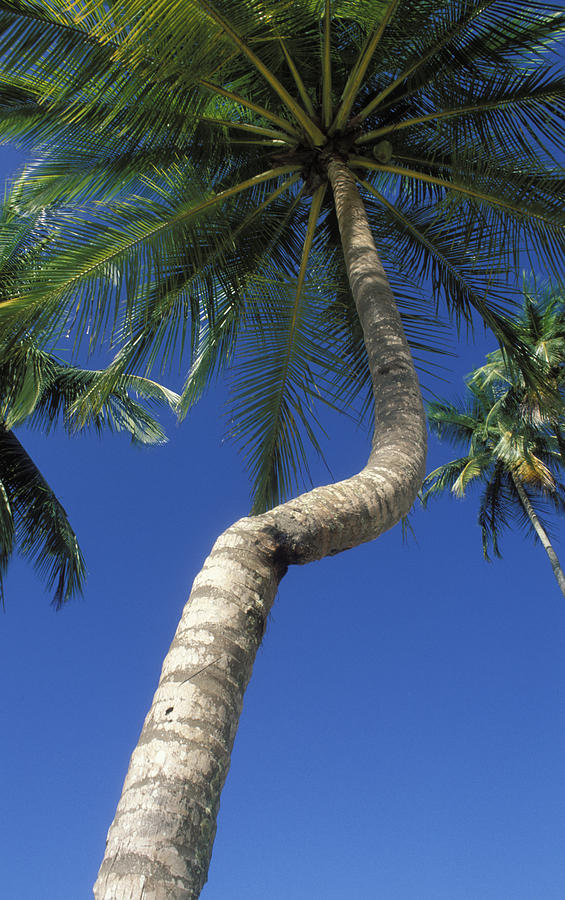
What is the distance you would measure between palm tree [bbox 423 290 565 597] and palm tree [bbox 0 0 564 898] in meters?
9.26

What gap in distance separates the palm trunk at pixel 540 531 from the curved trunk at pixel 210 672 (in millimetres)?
15459

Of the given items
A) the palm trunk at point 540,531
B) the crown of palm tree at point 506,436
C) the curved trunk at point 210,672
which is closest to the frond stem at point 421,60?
the curved trunk at point 210,672

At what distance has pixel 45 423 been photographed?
43.7 ft

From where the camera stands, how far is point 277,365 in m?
6.31

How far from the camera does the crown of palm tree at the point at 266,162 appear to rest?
4.61 meters

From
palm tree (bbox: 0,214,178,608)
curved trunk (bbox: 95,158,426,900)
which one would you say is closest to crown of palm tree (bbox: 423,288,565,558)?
palm tree (bbox: 0,214,178,608)

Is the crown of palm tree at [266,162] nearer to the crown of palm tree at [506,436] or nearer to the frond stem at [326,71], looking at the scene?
the frond stem at [326,71]

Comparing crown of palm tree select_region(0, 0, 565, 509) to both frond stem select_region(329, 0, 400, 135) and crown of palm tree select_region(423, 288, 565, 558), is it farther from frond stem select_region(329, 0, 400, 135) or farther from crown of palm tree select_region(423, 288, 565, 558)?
crown of palm tree select_region(423, 288, 565, 558)

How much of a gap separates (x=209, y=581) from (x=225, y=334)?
5.29 meters

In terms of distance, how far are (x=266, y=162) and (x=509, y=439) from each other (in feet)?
42.7

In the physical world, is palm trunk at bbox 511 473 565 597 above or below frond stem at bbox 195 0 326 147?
above

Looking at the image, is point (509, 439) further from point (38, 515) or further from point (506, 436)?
point (38, 515)

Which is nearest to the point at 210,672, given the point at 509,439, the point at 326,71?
the point at 326,71

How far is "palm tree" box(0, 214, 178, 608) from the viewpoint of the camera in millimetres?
8586
